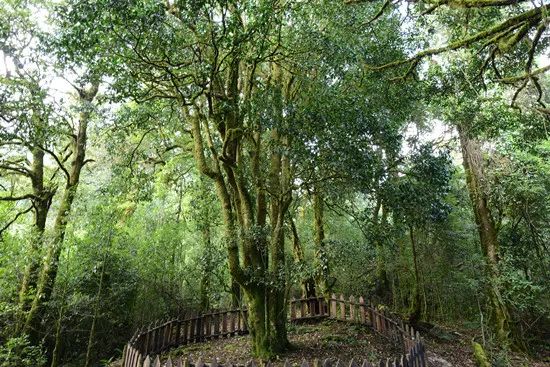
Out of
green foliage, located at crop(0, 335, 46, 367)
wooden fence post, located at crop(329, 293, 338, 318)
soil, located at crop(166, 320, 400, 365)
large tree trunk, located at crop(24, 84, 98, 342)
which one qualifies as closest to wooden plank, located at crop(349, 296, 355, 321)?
soil, located at crop(166, 320, 400, 365)

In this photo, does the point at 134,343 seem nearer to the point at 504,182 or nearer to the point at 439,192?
the point at 439,192

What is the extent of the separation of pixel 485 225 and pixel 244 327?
779cm

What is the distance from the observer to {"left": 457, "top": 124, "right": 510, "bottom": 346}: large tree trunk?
32.1ft

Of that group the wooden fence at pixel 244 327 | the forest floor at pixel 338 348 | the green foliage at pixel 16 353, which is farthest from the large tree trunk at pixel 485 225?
the green foliage at pixel 16 353

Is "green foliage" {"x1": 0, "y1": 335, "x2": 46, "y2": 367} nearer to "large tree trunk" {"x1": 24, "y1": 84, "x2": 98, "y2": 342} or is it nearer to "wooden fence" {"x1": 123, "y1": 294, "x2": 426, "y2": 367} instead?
"large tree trunk" {"x1": 24, "y1": 84, "x2": 98, "y2": 342}

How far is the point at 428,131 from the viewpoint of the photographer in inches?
594

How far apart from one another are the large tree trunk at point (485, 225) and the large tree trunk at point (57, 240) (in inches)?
406

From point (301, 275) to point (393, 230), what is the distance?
2164 millimetres

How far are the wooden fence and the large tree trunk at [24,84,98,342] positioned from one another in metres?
2.93

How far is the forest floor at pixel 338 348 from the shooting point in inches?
306

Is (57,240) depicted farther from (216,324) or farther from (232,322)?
(232,322)

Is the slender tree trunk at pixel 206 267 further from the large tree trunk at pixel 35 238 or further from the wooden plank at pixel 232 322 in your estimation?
the large tree trunk at pixel 35 238

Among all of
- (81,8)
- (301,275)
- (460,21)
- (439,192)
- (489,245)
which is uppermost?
(460,21)

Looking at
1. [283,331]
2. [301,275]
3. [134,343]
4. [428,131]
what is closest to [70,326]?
[134,343]
